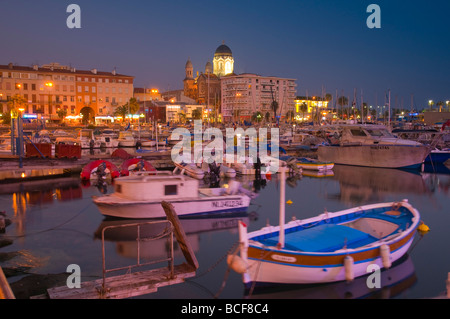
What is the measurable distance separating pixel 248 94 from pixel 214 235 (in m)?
145

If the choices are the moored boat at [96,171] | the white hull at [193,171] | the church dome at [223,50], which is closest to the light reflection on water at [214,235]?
the moored boat at [96,171]

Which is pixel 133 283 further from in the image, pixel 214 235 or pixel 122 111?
pixel 122 111

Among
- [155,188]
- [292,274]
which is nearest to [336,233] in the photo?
[292,274]

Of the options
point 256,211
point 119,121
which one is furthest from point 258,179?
point 119,121

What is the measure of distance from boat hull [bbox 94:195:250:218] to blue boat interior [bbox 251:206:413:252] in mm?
6937

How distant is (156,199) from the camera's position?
18.3m

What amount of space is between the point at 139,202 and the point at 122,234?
1.67 meters

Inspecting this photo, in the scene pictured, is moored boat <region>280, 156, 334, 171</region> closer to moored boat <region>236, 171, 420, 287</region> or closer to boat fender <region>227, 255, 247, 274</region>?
moored boat <region>236, 171, 420, 287</region>

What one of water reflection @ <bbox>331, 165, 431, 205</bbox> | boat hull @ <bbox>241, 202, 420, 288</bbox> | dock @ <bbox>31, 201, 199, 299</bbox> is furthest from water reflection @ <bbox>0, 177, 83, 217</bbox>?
water reflection @ <bbox>331, 165, 431, 205</bbox>

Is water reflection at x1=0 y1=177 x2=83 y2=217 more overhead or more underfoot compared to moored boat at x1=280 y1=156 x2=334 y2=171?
more underfoot

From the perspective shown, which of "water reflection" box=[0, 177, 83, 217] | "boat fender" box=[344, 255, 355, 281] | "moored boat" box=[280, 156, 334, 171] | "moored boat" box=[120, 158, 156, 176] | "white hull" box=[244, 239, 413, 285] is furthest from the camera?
"moored boat" box=[280, 156, 334, 171]

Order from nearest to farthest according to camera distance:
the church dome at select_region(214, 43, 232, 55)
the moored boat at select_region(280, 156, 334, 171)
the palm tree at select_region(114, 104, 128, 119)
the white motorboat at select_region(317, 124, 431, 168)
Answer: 1. the moored boat at select_region(280, 156, 334, 171)
2. the white motorboat at select_region(317, 124, 431, 168)
3. the palm tree at select_region(114, 104, 128, 119)
4. the church dome at select_region(214, 43, 232, 55)

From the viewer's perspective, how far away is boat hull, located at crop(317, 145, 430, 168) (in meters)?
39.9
